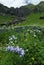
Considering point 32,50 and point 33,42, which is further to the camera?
point 33,42

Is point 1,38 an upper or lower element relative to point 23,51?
lower

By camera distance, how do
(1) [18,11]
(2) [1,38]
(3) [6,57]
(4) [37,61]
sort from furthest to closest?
1. (1) [18,11]
2. (2) [1,38]
3. (4) [37,61]
4. (3) [6,57]

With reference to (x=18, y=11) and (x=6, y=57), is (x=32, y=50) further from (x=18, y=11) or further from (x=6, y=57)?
(x=18, y=11)

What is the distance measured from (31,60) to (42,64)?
1.41 feet

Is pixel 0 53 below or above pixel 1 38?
above

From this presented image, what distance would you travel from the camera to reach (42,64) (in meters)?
8.30

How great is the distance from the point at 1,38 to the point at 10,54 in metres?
6.33

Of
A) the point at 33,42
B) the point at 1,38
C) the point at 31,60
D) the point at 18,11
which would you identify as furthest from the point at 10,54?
the point at 18,11

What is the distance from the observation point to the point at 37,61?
8.25 meters

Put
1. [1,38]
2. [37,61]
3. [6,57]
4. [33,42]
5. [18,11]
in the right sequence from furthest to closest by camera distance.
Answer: [18,11]
[1,38]
[33,42]
[37,61]
[6,57]

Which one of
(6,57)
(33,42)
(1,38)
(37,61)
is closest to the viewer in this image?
(6,57)

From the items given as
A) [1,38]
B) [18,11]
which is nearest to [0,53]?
[1,38]

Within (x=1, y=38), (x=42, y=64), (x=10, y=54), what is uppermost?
(x=10, y=54)

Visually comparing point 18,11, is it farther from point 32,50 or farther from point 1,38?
point 32,50
